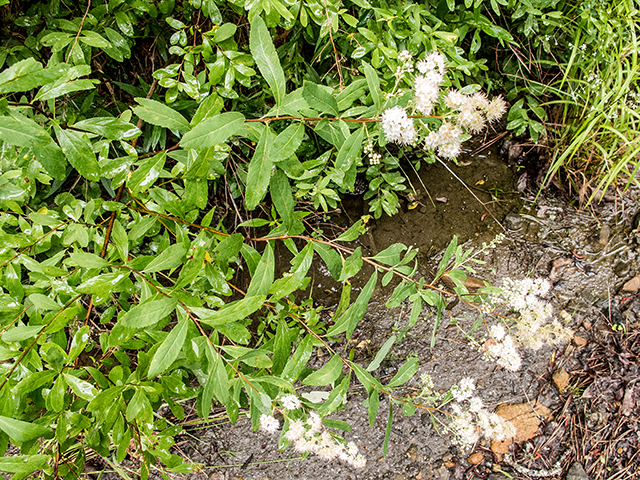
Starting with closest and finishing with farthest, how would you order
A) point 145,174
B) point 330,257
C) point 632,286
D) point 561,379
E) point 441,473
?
point 145,174 → point 330,257 → point 441,473 → point 561,379 → point 632,286

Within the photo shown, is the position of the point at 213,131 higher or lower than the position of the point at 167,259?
higher

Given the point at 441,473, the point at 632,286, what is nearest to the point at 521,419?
the point at 441,473

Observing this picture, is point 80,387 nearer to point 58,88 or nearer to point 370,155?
point 58,88

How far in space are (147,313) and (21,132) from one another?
48cm

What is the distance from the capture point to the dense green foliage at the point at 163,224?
894 mm

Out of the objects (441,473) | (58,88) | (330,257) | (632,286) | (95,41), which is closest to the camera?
(58,88)

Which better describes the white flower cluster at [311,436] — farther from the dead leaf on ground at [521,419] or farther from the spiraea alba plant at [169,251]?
the dead leaf on ground at [521,419]

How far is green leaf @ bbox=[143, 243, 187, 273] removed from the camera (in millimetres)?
909

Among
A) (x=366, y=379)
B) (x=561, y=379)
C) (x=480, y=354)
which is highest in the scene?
(x=366, y=379)

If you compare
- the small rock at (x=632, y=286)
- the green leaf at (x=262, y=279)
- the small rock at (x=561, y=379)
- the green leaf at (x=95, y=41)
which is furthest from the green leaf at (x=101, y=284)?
the small rock at (x=632, y=286)

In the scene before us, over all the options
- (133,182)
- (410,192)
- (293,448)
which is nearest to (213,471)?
(293,448)

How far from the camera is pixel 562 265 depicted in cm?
225

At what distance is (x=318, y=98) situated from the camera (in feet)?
2.95

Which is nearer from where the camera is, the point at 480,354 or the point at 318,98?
the point at 318,98
